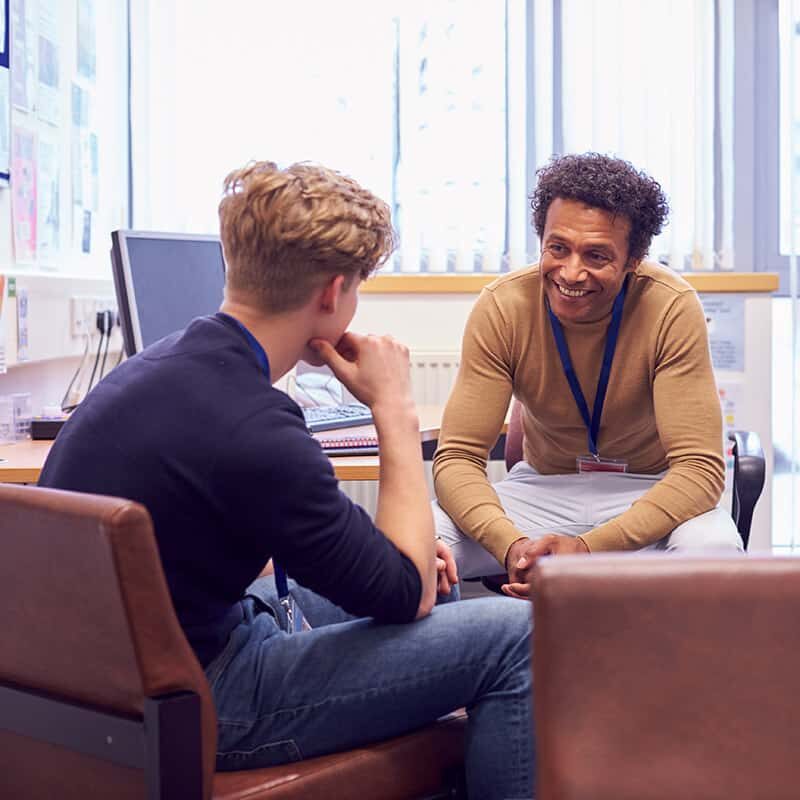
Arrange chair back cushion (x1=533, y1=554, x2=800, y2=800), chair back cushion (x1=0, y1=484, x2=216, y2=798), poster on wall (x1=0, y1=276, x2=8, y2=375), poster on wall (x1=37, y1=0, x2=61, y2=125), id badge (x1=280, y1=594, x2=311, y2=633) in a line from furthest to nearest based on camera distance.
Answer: poster on wall (x1=37, y1=0, x2=61, y2=125) < poster on wall (x1=0, y1=276, x2=8, y2=375) < id badge (x1=280, y1=594, x2=311, y2=633) < chair back cushion (x1=0, y1=484, x2=216, y2=798) < chair back cushion (x1=533, y1=554, x2=800, y2=800)

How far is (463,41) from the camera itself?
3664mm

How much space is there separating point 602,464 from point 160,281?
3.48 ft

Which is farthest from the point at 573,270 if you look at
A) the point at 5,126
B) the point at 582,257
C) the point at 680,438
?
the point at 5,126

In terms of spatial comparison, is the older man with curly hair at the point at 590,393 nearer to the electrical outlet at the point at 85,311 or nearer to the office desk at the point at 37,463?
the office desk at the point at 37,463

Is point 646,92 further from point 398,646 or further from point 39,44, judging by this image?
point 398,646

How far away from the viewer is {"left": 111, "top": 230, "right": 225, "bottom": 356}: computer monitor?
2416 millimetres

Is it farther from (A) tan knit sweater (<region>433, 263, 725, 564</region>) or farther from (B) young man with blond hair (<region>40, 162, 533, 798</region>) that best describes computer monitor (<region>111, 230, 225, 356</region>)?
(B) young man with blond hair (<region>40, 162, 533, 798</region>)

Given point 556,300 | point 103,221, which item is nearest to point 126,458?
point 556,300

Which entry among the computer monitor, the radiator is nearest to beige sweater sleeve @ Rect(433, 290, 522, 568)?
the computer monitor

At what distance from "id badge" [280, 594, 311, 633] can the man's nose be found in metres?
0.84

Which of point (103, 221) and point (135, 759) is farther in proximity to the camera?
point (103, 221)

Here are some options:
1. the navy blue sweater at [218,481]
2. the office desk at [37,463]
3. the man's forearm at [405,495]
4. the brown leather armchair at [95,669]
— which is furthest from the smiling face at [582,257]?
the brown leather armchair at [95,669]

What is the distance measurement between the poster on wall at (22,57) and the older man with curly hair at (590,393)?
1.32 metres

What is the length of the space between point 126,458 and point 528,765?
60cm
